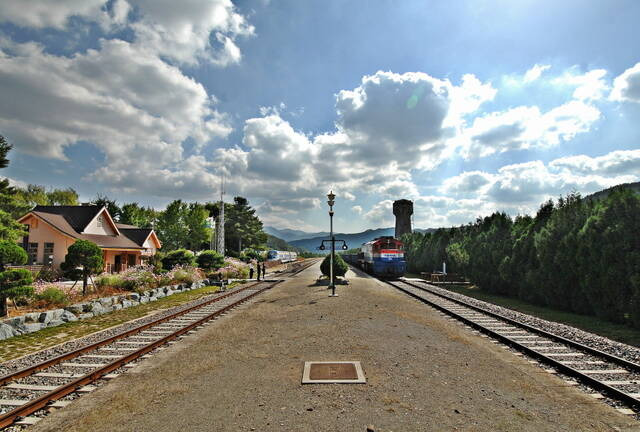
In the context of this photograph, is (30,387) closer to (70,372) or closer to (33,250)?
Answer: (70,372)

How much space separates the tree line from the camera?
12.4 metres

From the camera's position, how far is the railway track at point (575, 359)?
623cm

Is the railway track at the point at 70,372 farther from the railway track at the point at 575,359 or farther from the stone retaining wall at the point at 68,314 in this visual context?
the railway track at the point at 575,359

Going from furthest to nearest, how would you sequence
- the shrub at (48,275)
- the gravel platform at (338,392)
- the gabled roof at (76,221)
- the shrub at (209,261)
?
the shrub at (209,261) → the gabled roof at (76,221) → the shrub at (48,275) → the gravel platform at (338,392)

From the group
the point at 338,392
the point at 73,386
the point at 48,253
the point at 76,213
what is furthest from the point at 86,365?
the point at 76,213

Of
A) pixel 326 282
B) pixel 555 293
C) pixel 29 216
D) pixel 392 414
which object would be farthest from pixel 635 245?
pixel 29 216

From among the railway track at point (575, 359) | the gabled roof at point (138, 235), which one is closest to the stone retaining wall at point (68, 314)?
the railway track at point (575, 359)

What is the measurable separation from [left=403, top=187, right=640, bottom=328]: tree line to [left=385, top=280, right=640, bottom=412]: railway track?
169 inches

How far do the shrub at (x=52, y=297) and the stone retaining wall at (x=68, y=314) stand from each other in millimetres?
1264

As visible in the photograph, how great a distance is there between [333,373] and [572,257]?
1361 centimetres

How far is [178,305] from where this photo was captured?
16.6m

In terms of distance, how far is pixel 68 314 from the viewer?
42.4 feet

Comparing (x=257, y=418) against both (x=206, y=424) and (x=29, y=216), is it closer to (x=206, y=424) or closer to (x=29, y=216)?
(x=206, y=424)

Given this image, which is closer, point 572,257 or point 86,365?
point 86,365
